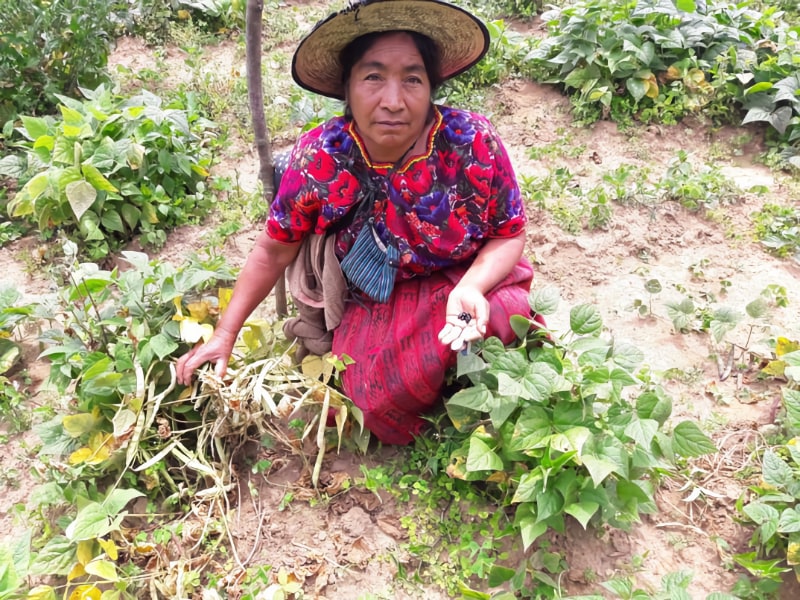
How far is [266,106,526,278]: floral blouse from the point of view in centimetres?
196

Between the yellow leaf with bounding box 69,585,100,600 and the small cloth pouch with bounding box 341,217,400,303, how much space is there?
1.21 m

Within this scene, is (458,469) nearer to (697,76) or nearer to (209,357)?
(209,357)

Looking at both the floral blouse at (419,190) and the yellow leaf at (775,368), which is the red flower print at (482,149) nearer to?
the floral blouse at (419,190)

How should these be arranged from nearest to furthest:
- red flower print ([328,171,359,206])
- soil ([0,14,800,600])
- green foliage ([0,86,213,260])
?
soil ([0,14,800,600]), red flower print ([328,171,359,206]), green foliage ([0,86,213,260])

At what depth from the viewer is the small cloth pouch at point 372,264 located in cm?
210

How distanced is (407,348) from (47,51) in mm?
3283

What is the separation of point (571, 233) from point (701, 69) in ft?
5.49

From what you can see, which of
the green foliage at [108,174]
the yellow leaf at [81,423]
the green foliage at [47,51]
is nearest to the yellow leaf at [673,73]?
the green foliage at [108,174]

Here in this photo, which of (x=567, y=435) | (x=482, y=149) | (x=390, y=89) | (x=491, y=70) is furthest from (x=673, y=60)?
(x=567, y=435)

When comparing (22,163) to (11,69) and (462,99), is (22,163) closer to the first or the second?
(11,69)

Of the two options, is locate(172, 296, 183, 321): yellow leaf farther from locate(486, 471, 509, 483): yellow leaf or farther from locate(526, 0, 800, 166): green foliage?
locate(526, 0, 800, 166): green foliage

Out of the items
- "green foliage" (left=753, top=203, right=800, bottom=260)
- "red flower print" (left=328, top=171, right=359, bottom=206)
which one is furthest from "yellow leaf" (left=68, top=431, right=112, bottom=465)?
"green foliage" (left=753, top=203, right=800, bottom=260)

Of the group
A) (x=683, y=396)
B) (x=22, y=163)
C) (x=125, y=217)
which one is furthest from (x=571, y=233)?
(x=22, y=163)

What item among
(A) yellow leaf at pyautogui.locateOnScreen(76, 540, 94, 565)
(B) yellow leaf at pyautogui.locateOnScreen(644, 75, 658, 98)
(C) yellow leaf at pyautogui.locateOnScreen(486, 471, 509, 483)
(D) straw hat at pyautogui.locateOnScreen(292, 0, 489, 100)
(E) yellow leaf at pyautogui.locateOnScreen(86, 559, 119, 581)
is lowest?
(A) yellow leaf at pyautogui.locateOnScreen(76, 540, 94, 565)
